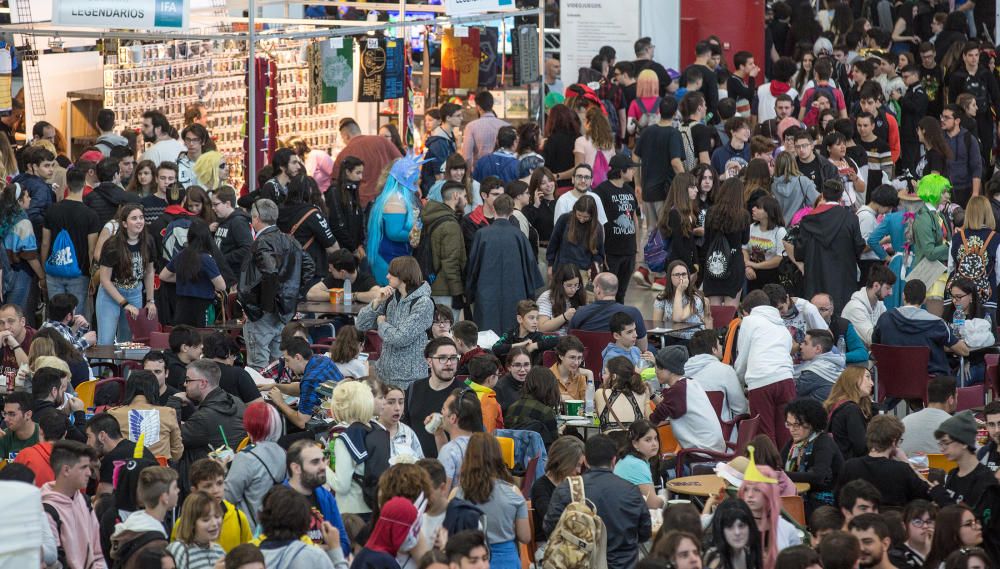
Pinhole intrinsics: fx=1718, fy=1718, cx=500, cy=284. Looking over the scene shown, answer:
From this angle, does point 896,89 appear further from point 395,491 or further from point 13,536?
point 13,536

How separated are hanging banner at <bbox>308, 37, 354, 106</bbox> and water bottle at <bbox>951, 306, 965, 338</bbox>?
6.75 meters

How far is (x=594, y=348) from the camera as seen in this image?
11.8 meters

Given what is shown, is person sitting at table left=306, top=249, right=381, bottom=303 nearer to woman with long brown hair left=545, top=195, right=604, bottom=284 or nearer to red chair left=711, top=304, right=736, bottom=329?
woman with long brown hair left=545, top=195, right=604, bottom=284

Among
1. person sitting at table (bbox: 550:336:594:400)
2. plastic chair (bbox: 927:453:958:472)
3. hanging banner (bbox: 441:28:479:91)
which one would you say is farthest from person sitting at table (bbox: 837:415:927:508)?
hanging banner (bbox: 441:28:479:91)

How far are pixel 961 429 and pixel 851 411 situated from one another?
93 centimetres

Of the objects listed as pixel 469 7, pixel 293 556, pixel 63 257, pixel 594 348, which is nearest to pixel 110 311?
pixel 63 257

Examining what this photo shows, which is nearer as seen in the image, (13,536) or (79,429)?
(13,536)

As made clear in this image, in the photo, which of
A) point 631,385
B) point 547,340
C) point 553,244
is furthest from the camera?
point 553,244

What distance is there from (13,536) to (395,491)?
1918mm

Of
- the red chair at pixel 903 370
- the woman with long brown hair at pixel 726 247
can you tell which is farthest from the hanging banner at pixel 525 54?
the red chair at pixel 903 370

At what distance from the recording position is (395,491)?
751 centimetres

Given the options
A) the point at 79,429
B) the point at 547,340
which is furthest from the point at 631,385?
the point at 79,429

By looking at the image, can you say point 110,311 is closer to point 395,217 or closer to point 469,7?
point 395,217

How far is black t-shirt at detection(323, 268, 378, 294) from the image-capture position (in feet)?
44.2
